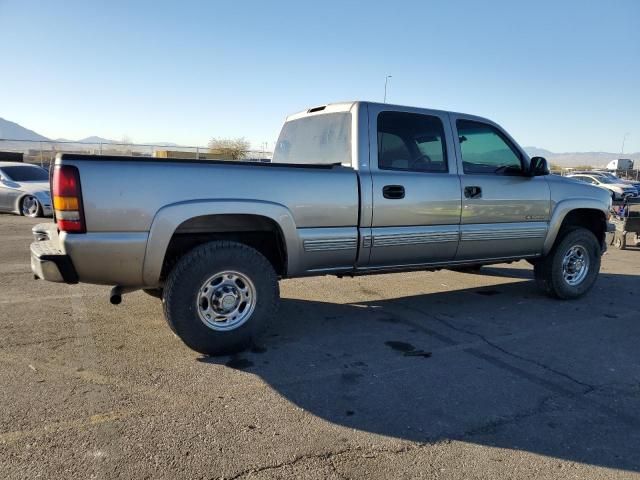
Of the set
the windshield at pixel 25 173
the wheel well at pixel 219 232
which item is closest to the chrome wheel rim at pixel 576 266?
the wheel well at pixel 219 232

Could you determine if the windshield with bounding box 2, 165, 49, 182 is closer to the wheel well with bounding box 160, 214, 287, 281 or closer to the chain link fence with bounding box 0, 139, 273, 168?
the wheel well with bounding box 160, 214, 287, 281

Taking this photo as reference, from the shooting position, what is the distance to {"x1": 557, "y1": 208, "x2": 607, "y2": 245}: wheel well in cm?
592

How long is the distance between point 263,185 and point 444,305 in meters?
2.78

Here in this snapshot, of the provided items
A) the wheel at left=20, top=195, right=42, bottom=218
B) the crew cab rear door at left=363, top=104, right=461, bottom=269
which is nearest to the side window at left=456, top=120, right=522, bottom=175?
the crew cab rear door at left=363, top=104, right=461, bottom=269

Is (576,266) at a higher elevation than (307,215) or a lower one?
lower

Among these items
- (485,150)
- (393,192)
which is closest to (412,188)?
(393,192)

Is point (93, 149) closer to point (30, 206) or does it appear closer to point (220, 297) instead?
point (30, 206)

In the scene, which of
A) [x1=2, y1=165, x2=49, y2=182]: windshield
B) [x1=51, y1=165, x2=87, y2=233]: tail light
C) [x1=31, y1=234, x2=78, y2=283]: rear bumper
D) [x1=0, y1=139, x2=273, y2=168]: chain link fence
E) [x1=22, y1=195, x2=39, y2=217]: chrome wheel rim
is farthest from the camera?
[x1=0, y1=139, x2=273, y2=168]: chain link fence

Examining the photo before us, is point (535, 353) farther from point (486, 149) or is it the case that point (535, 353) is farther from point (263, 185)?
point (263, 185)

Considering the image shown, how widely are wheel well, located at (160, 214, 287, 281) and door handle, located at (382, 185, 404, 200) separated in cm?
103

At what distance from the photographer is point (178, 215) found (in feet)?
11.4

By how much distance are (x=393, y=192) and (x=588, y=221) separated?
3.28 m

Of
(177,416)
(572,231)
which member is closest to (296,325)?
(177,416)

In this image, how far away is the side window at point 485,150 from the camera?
505 cm
